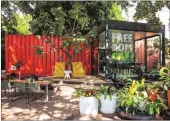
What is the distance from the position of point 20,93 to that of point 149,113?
468 centimetres

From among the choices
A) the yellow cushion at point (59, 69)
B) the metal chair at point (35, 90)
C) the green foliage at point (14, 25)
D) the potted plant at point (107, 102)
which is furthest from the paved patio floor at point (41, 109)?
the green foliage at point (14, 25)

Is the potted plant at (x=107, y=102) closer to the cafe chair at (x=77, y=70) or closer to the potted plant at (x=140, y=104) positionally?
the potted plant at (x=140, y=104)

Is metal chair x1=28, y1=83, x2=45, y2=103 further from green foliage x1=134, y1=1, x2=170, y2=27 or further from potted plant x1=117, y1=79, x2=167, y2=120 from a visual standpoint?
green foliage x1=134, y1=1, x2=170, y2=27

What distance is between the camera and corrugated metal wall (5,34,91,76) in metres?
13.0

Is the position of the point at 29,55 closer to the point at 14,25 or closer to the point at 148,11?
the point at 14,25

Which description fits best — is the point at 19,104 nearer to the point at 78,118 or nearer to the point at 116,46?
the point at 78,118

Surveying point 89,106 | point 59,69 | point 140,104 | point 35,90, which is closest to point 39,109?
point 35,90

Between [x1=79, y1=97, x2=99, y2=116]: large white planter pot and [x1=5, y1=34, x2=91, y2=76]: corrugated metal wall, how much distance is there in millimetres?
8450

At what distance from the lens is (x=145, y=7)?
9453mm

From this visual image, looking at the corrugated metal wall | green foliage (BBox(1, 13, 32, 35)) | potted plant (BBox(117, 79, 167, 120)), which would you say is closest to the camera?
potted plant (BBox(117, 79, 167, 120))

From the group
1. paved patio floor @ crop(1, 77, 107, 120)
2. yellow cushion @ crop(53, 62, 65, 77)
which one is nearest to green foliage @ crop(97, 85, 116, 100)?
paved patio floor @ crop(1, 77, 107, 120)

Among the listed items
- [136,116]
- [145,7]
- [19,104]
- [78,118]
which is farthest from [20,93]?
[145,7]

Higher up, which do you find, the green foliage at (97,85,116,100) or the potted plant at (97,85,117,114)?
the green foliage at (97,85,116,100)

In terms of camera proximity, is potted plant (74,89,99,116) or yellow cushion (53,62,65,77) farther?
yellow cushion (53,62,65,77)
